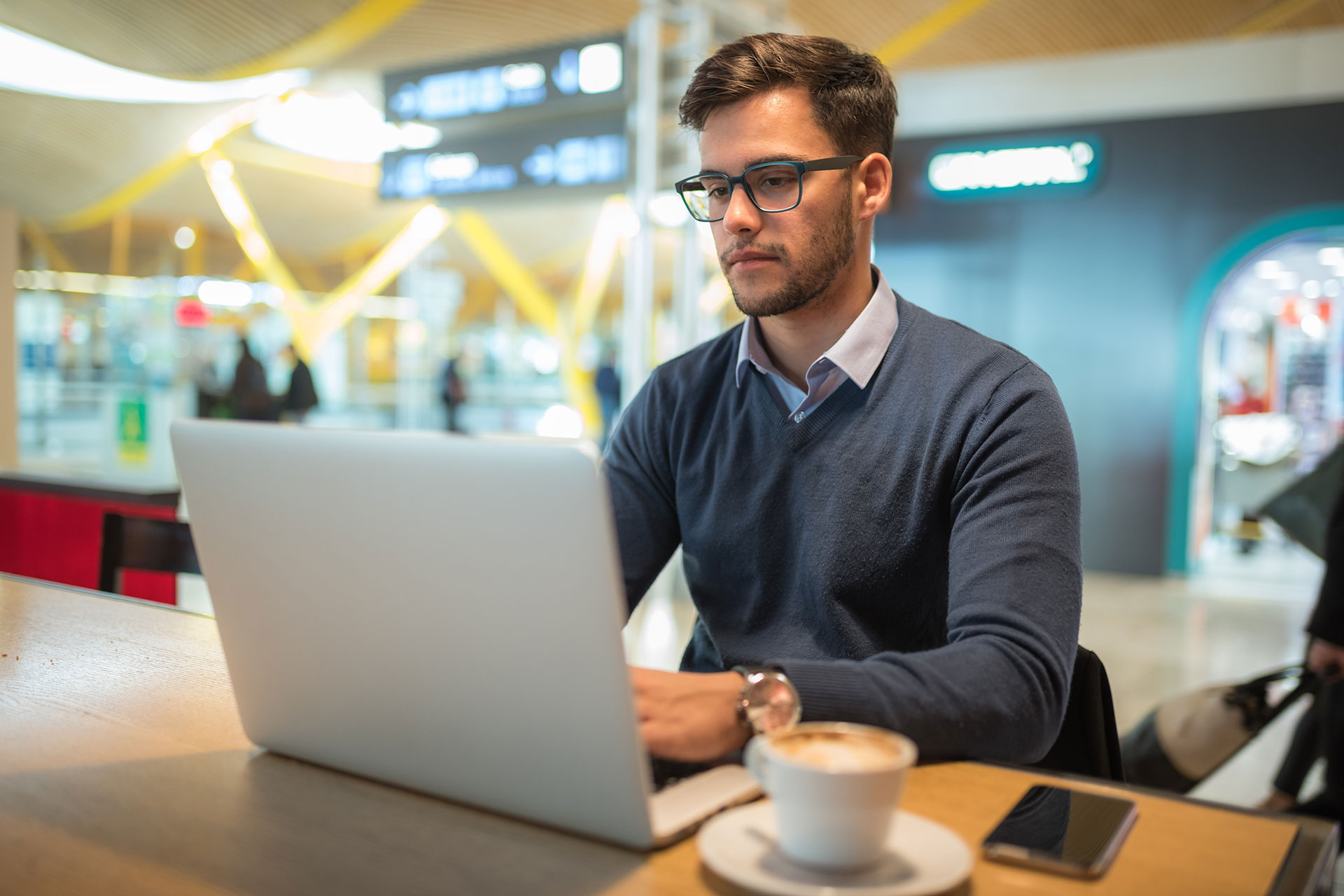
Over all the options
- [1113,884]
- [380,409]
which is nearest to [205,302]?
[380,409]

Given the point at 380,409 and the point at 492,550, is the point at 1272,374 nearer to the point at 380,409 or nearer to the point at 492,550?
the point at 380,409

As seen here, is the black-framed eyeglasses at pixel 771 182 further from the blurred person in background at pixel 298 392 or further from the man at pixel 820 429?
the blurred person in background at pixel 298 392

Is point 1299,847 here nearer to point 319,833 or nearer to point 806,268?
point 319,833

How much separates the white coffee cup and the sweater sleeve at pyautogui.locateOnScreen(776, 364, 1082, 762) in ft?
0.57

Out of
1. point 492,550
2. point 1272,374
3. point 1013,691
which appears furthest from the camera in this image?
point 1272,374

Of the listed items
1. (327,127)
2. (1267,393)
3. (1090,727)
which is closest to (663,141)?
(1090,727)

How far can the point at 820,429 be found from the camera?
4.11 ft

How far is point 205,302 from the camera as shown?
1130 centimetres

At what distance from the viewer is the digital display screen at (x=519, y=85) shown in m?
4.32

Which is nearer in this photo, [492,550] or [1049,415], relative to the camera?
[492,550]

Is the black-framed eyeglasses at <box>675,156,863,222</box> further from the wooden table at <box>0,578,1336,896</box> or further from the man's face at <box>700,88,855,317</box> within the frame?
the wooden table at <box>0,578,1336,896</box>

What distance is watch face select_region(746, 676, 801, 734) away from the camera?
2.54 ft

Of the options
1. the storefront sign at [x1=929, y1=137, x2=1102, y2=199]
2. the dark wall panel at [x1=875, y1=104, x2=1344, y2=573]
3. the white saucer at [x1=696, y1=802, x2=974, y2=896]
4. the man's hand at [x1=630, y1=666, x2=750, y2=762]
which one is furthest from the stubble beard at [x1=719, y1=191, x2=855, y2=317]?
the storefront sign at [x1=929, y1=137, x2=1102, y2=199]

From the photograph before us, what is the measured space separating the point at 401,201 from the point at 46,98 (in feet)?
5.11
